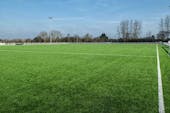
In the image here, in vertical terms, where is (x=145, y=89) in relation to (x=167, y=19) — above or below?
below

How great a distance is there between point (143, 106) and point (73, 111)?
4.43 ft

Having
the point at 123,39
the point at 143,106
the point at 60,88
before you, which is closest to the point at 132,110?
the point at 143,106

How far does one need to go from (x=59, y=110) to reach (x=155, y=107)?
1.78m

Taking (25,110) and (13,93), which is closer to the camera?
(25,110)

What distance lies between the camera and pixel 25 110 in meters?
4.15

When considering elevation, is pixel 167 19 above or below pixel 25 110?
above

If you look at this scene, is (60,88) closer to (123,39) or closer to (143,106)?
(143,106)

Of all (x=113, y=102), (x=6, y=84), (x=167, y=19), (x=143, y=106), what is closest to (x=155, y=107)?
(x=143, y=106)

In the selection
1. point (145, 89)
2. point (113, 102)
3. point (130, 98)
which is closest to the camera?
point (113, 102)

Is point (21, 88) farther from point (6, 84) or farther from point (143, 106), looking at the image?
point (143, 106)

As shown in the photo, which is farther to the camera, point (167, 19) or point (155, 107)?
point (167, 19)

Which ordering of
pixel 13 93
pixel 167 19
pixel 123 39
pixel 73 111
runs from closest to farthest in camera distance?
pixel 73 111
pixel 13 93
pixel 167 19
pixel 123 39

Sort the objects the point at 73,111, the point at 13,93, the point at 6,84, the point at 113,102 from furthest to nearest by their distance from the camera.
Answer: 1. the point at 6,84
2. the point at 13,93
3. the point at 113,102
4. the point at 73,111

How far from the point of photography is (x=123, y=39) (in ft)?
333
